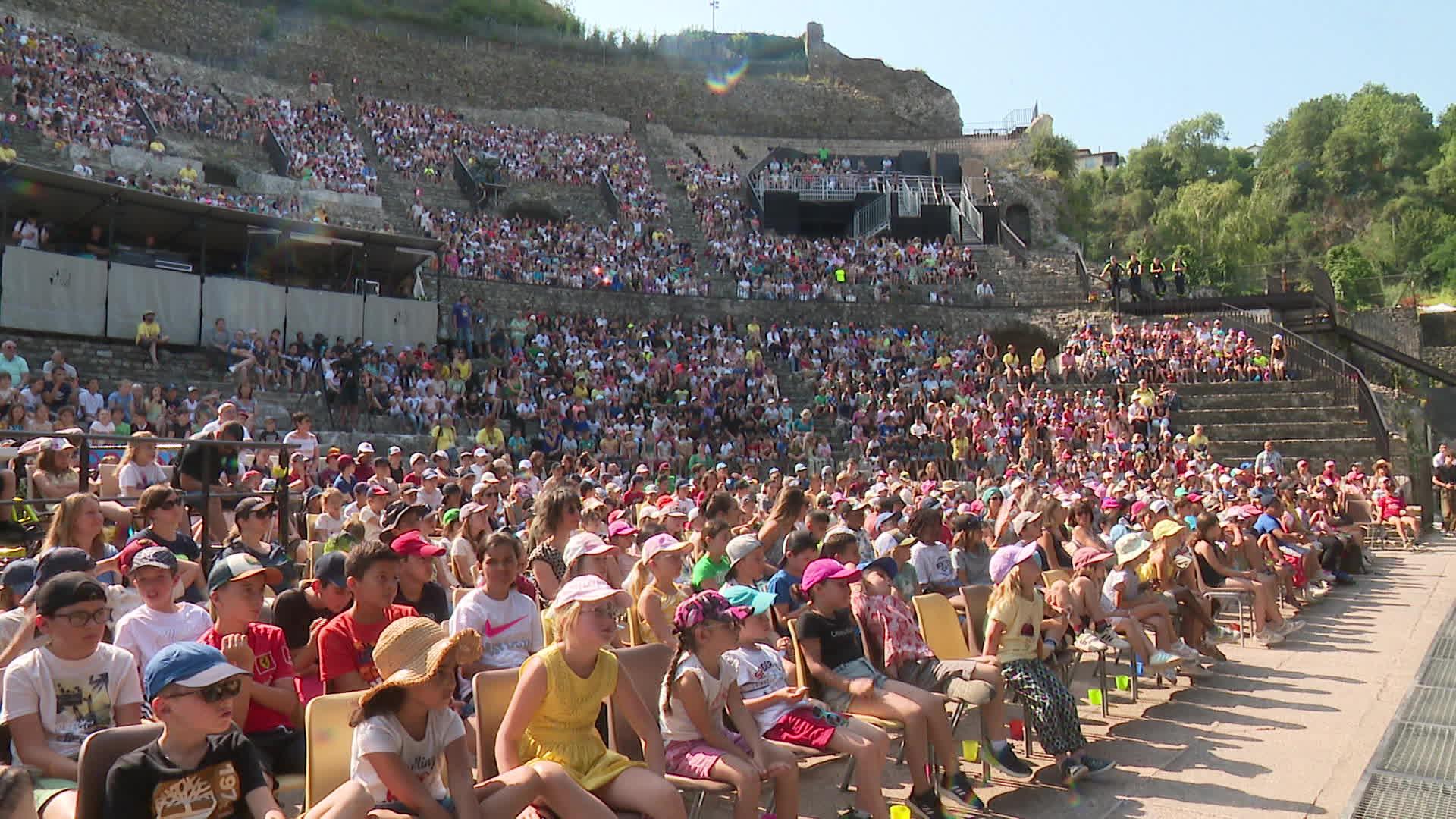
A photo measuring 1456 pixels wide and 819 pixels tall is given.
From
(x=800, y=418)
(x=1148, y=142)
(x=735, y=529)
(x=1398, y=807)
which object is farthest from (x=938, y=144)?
(x=1398, y=807)

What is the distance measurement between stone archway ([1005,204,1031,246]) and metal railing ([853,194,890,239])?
6.30 meters

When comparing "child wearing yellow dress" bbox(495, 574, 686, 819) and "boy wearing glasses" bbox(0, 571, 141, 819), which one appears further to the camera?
"child wearing yellow dress" bbox(495, 574, 686, 819)

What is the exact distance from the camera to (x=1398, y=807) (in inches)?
201

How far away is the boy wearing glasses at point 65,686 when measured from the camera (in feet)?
12.1

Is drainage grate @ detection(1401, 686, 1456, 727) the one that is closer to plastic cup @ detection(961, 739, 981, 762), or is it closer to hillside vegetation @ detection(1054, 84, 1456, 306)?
plastic cup @ detection(961, 739, 981, 762)

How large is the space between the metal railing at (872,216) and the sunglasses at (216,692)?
33472mm

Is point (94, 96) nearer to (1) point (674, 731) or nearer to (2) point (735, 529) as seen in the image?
(2) point (735, 529)

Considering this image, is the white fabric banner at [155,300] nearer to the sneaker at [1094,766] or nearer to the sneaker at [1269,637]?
the sneaker at [1269,637]

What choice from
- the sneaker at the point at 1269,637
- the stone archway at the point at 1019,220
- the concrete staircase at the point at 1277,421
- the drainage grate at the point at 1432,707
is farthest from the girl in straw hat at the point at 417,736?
the stone archway at the point at 1019,220

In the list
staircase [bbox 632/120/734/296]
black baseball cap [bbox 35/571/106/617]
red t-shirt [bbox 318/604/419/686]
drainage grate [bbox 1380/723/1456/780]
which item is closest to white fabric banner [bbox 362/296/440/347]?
staircase [bbox 632/120/734/296]

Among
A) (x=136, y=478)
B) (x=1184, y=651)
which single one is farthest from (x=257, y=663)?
(x=1184, y=651)

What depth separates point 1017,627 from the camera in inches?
241

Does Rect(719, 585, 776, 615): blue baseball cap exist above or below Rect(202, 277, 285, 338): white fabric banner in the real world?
below

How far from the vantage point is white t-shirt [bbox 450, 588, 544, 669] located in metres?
5.02
